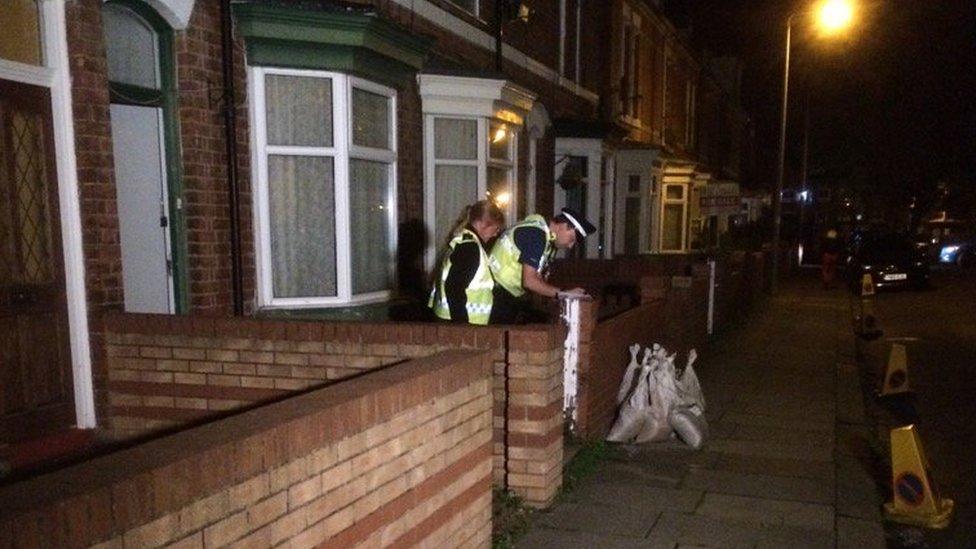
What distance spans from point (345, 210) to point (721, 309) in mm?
7964

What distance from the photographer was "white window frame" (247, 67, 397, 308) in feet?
20.6

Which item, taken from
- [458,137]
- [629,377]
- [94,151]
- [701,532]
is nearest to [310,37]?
[94,151]

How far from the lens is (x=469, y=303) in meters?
4.86

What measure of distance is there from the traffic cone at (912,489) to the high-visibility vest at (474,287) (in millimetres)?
2767

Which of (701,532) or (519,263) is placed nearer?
(701,532)

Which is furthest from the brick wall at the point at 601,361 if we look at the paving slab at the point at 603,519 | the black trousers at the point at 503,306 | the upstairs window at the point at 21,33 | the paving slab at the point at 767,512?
the upstairs window at the point at 21,33

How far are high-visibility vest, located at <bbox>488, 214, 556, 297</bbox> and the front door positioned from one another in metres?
2.79

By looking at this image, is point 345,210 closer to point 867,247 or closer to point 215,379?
point 215,379

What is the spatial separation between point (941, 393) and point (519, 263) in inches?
250

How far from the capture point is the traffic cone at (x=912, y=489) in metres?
4.75

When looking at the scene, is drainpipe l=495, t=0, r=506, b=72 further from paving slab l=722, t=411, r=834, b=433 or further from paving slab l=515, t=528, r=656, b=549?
paving slab l=515, t=528, r=656, b=549

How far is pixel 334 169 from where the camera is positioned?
21.7ft

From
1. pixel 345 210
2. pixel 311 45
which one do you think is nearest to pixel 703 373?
pixel 345 210

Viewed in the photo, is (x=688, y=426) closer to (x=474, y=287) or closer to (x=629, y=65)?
(x=474, y=287)
